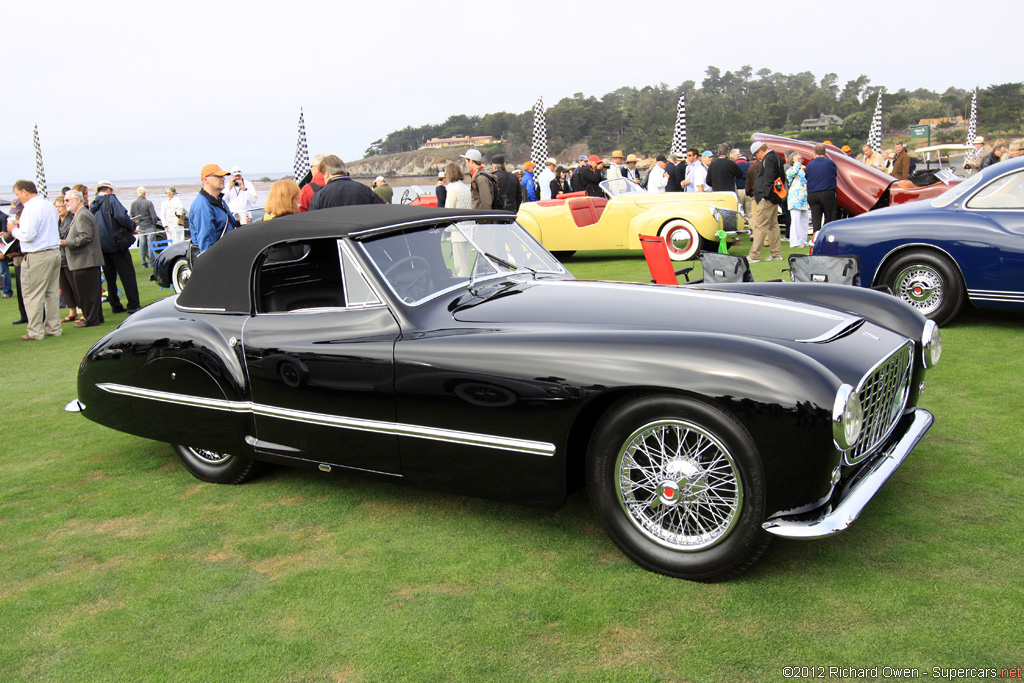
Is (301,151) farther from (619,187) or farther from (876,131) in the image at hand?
(876,131)

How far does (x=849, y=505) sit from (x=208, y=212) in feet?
20.3

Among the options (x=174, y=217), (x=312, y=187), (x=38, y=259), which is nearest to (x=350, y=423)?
(x=312, y=187)

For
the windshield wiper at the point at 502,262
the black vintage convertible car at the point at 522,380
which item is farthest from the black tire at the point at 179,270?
the windshield wiper at the point at 502,262

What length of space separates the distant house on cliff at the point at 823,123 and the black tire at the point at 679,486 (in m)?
123

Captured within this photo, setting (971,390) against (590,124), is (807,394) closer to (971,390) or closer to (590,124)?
(971,390)

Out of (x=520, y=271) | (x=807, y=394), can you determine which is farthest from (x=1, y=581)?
(x=807, y=394)

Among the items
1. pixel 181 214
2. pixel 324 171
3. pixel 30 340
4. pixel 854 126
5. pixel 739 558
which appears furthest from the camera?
pixel 854 126

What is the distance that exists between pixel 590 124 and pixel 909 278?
408ft

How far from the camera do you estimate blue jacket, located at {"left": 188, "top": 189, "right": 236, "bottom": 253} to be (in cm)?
704

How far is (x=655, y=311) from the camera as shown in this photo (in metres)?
3.51

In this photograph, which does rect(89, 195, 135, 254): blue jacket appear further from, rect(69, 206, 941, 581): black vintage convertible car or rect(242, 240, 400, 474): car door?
rect(242, 240, 400, 474): car door

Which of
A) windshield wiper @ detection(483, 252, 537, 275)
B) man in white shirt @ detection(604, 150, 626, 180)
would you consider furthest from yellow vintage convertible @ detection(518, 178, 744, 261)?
windshield wiper @ detection(483, 252, 537, 275)

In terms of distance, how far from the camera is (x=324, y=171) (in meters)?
7.83

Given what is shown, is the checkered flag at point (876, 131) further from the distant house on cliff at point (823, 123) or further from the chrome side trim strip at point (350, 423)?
the distant house on cliff at point (823, 123)
